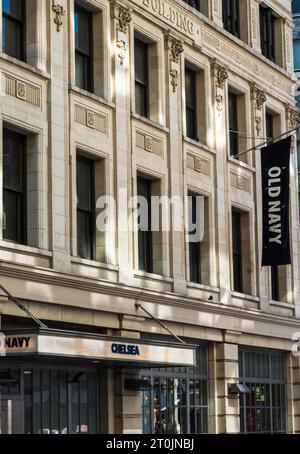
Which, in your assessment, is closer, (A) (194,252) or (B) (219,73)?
(A) (194,252)

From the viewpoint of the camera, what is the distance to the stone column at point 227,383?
107 feet

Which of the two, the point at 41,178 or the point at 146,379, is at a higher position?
the point at 41,178

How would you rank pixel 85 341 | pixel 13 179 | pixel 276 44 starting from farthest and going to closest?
pixel 276 44
pixel 13 179
pixel 85 341

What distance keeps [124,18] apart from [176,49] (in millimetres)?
3417

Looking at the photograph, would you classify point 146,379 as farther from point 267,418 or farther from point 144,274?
point 267,418

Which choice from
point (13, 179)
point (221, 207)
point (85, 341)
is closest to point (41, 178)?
point (13, 179)

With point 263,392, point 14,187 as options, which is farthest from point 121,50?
point 263,392

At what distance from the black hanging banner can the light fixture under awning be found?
25.0 ft

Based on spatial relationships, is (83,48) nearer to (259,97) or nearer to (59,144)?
(59,144)

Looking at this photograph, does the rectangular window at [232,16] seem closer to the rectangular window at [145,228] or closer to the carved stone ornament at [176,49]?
the carved stone ornament at [176,49]

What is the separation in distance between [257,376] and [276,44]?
1347cm

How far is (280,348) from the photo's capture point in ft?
124

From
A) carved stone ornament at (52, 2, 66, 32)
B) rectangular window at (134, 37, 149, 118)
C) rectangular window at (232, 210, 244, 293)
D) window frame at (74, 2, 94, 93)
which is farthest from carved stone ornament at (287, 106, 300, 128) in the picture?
carved stone ornament at (52, 2, 66, 32)

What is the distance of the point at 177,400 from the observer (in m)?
30.7
